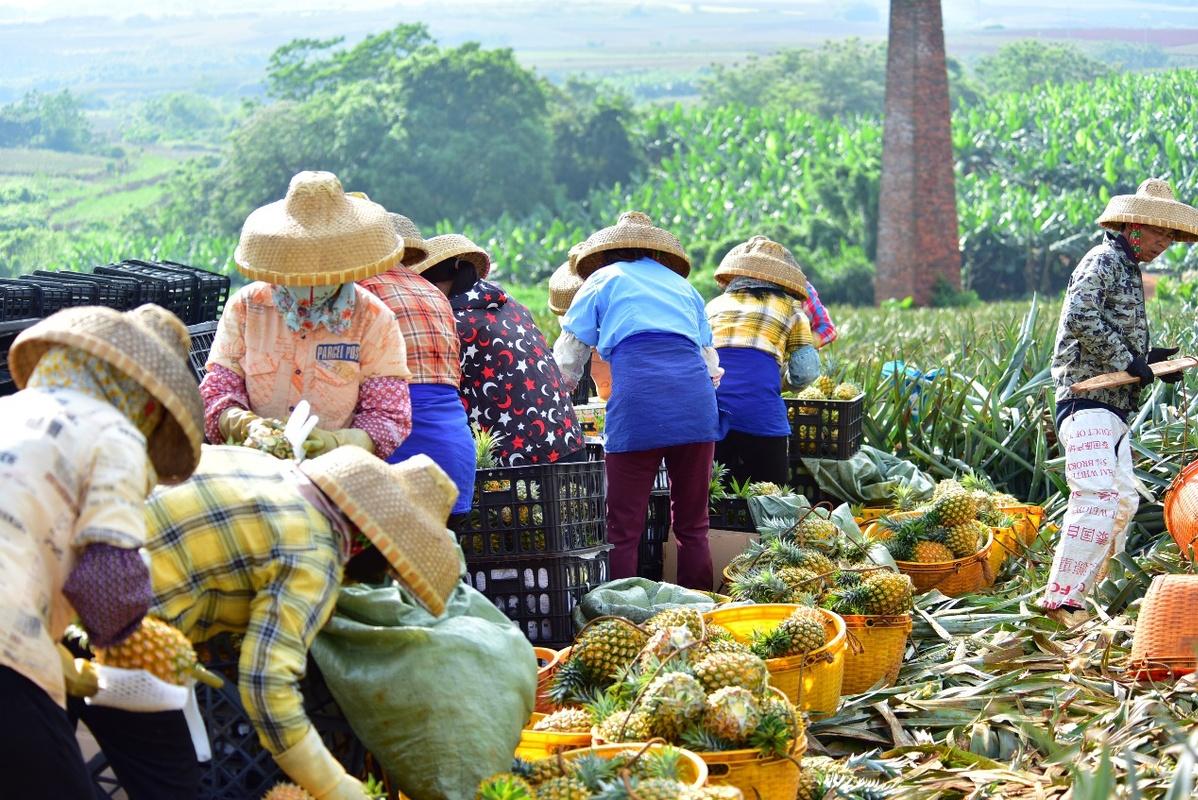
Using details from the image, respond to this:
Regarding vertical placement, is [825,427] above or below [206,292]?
below

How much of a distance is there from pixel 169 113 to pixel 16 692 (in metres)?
74.2

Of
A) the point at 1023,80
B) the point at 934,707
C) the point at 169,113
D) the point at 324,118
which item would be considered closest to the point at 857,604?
the point at 934,707

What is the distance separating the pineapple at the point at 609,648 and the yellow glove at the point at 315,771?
132cm

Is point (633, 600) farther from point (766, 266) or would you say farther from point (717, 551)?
point (766, 266)

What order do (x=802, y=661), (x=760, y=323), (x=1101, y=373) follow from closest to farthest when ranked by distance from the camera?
(x=802, y=661)
(x=1101, y=373)
(x=760, y=323)

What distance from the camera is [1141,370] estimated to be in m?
6.10

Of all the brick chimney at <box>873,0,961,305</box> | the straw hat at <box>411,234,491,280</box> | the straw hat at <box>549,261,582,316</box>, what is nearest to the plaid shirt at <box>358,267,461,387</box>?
the straw hat at <box>411,234,491,280</box>

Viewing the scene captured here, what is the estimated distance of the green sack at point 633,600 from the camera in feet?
16.9

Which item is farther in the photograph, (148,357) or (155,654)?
(155,654)

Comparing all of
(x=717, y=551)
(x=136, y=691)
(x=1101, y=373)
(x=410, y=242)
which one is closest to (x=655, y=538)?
(x=717, y=551)

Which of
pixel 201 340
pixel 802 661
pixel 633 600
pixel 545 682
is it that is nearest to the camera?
pixel 545 682

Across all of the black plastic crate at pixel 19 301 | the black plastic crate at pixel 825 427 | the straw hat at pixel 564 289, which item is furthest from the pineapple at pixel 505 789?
the black plastic crate at pixel 825 427

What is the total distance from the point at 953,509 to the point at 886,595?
1444 mm

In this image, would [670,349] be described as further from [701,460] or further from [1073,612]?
[1073,612]
